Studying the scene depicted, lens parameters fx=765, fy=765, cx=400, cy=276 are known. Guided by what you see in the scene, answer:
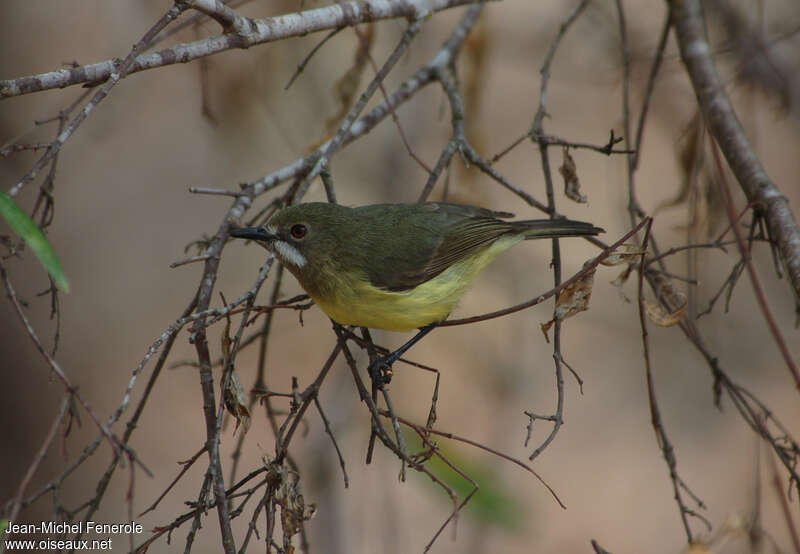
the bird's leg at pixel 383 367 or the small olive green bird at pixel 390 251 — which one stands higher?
the small olive green bird at pixel 390 251

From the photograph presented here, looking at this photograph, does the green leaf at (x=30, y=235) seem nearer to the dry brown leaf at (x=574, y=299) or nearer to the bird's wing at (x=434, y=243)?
the dry brown leaf at (x=574, y=299)

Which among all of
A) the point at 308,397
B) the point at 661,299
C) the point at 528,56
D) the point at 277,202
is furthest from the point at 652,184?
the point at 308,397

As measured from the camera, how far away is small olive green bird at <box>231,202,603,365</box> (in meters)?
3.93

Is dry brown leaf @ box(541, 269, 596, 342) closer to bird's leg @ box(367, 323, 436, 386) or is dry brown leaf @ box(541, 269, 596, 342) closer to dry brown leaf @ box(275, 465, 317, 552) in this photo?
bird's leg @ box(367, 323, 436, 386)

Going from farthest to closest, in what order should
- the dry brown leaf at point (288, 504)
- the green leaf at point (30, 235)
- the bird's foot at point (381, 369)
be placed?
the bird's foot at point (381, 369)
the dry brown leaf at point (288, 504)
the green leaf at point (30, 235)

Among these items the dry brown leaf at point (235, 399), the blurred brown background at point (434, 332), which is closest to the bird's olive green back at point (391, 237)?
the dry brown leaf at point (235, 399)

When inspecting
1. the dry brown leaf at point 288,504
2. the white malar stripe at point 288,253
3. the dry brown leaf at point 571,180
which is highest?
the white malar stripe at point 288,253

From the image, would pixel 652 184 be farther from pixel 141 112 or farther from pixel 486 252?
pixel 141 112

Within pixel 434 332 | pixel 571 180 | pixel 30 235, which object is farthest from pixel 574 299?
pixel 434 332

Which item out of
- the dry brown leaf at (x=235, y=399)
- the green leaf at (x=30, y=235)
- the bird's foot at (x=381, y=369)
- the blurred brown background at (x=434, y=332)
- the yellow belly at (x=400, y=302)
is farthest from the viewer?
the blurred brown background at (x=434, y=332)

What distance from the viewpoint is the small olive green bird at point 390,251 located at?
393 centimetres

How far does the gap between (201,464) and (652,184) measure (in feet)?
18.9

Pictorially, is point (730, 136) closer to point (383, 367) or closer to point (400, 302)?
point (400, 302)

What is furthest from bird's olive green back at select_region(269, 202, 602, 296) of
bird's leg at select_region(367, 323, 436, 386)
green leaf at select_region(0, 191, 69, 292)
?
green leaf at select_region(0, 191, 69, 292)
